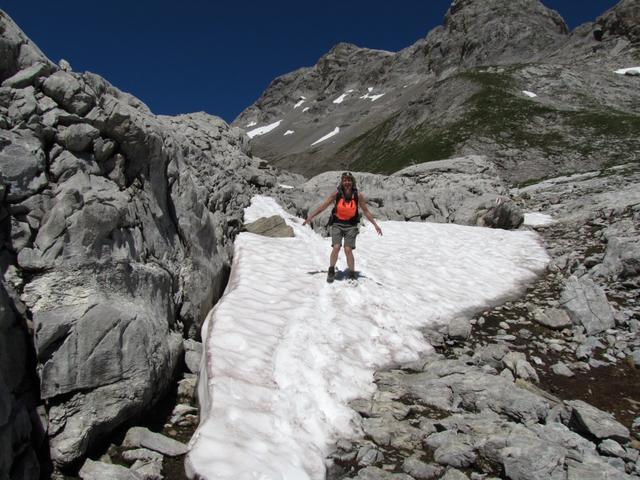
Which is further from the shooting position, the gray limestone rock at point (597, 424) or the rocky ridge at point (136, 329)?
the gray limestone rock at point (597, 424)

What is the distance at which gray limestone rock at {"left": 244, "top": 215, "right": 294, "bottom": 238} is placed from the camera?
17.3 metres

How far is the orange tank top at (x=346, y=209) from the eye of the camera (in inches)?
492

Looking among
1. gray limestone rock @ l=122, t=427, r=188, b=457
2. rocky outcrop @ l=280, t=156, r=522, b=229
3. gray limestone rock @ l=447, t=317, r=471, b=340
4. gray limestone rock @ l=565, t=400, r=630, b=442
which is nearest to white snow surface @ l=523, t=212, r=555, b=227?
rocky outcrop @ l=280, t=156, r=522, b=229

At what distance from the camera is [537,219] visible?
25938mm

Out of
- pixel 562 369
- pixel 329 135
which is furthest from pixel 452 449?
pixel 329 135

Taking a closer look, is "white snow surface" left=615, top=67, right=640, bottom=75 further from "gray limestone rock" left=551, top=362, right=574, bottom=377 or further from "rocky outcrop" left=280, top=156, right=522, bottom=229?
"gray limestone rock" left=551, top=362, right=574, bottom=377

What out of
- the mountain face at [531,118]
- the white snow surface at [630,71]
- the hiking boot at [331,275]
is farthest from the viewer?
the white snow surface at [630,71]

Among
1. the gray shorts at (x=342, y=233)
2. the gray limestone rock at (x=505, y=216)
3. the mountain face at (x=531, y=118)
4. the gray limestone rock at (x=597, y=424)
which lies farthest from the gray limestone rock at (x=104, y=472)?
the mountain face at (x=531, y=118)

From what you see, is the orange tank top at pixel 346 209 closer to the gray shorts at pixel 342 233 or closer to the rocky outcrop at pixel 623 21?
the gray shorts at pixel 342 233

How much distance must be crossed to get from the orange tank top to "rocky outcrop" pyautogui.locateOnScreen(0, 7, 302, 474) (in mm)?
4236

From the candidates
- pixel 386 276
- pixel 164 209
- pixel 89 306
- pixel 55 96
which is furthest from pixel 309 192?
pixel 89 306

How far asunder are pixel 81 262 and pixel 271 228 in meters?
11.0

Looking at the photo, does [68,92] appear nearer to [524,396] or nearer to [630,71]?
[524,396]

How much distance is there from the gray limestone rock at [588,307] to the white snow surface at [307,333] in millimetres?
2104
